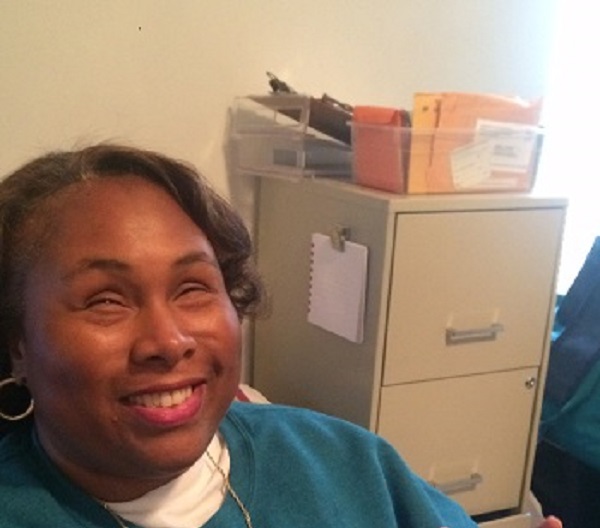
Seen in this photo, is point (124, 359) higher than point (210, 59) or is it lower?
lower

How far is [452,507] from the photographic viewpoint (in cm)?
110

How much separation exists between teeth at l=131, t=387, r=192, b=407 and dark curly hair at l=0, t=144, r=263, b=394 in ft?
0.54

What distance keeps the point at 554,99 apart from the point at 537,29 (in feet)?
0.64

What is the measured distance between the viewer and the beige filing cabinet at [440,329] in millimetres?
1304

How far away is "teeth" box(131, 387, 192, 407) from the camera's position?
78 centimetres

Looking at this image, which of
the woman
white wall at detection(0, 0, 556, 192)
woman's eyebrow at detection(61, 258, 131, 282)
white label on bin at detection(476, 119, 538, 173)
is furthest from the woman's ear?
white label on bin at detection(476, 119, 538, 173)

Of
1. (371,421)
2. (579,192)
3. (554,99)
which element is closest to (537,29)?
(554,99)

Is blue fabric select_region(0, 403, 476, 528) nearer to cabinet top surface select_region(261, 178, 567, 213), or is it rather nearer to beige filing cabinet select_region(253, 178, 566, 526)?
beige filing cabinet select_region(253, 178, 566, 526)

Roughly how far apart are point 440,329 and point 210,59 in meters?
0.69

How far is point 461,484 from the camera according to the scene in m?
1.45

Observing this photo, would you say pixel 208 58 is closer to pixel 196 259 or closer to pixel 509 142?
pixel 509 142

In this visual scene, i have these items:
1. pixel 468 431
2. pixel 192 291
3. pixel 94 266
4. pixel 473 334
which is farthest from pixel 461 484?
pixel 94 266

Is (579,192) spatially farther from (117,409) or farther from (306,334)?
(117,409)

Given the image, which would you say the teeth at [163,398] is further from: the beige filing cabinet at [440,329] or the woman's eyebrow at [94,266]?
the beige filing cabinet at [440,329]
